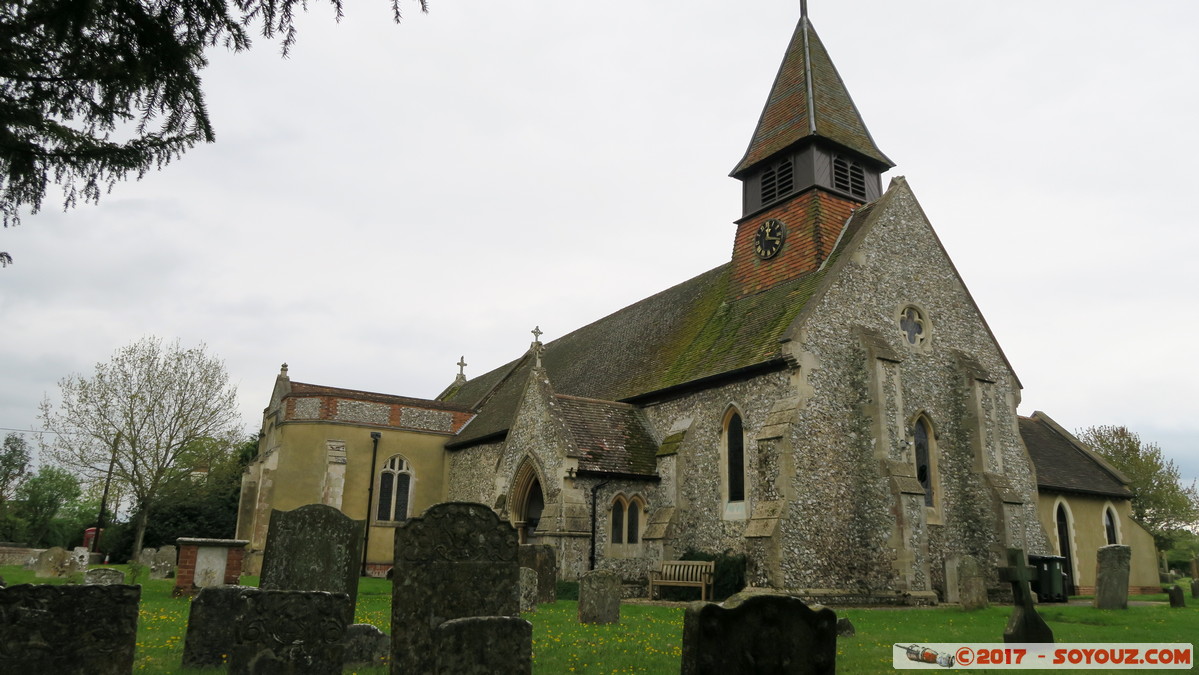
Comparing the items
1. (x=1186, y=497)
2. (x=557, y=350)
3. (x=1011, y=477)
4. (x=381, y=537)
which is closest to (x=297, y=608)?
(x=1011, y=477)

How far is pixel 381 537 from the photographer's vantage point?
1011 inches

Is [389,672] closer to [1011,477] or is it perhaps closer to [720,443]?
[720,443]

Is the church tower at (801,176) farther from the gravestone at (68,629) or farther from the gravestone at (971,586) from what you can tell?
the gravestone at (68,629)

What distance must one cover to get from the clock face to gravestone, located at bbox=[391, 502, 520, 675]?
14093 millimetres

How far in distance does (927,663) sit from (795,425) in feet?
26.9

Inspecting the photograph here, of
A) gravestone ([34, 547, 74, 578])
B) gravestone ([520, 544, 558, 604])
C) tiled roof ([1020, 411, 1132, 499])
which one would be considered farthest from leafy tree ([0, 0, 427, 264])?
tiled roof ([1020, 411, 1132, 499])

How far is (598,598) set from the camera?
11.6m

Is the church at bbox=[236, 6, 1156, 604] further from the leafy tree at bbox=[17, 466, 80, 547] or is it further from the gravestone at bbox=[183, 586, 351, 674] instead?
the leafy tree at bbox=[17, 466, 80, 547]

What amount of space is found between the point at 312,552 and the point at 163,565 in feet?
42.5

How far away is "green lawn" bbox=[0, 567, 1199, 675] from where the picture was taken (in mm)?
8008

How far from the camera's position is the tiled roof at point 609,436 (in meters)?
18.6

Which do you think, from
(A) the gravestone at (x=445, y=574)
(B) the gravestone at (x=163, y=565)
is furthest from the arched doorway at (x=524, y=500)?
(A) the gravestone at (x=445, y=574)

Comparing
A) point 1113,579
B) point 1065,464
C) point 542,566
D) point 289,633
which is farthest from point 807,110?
point 289,633

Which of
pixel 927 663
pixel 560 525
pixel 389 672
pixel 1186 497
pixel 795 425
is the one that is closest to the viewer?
pixel 389 672
